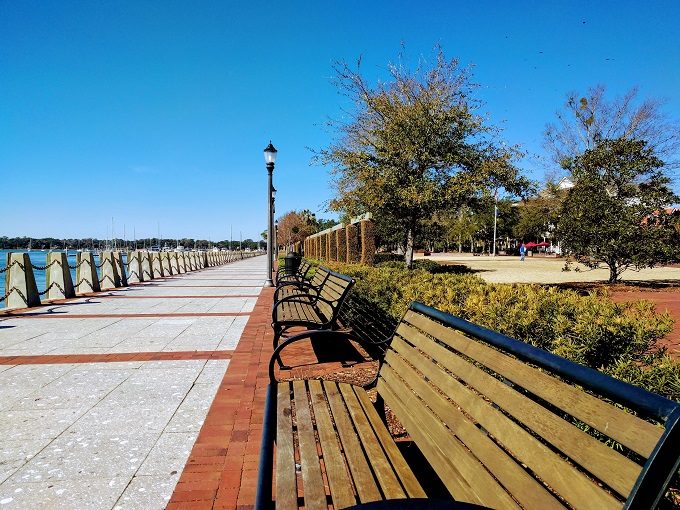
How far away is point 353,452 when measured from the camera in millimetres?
1814

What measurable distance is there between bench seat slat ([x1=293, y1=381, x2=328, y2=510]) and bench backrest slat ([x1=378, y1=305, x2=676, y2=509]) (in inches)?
18.4

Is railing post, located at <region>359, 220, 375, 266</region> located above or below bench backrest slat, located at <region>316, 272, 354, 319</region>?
above

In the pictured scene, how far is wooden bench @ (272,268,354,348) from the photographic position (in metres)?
4.42

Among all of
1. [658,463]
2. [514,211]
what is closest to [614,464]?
[658,463]

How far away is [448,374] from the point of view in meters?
1.88

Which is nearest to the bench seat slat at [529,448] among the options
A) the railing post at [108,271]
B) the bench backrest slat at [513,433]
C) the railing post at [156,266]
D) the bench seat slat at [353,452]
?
the bench backrest slat at [513,433]

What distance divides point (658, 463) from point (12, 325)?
8676 millimetres

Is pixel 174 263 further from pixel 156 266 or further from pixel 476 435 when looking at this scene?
pixel 476 435

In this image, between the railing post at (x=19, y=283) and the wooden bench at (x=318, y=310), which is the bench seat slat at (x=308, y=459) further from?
the railing post at (x=19, y=283)

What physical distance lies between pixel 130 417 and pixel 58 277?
31.9 ft

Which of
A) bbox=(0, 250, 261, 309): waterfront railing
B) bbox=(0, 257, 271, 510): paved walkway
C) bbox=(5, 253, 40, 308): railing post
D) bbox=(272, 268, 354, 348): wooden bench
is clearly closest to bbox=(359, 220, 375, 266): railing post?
bbox=(0, 257, 271, 510): paved walkway

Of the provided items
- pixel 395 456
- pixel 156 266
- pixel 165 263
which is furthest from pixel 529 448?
pixel 165 263

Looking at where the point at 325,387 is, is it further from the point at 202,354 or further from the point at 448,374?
the point at 202,354

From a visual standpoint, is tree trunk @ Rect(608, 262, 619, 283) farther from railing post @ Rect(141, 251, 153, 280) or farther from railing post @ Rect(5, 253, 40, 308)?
railing post @ Rect(141, 251, 153, 280)
